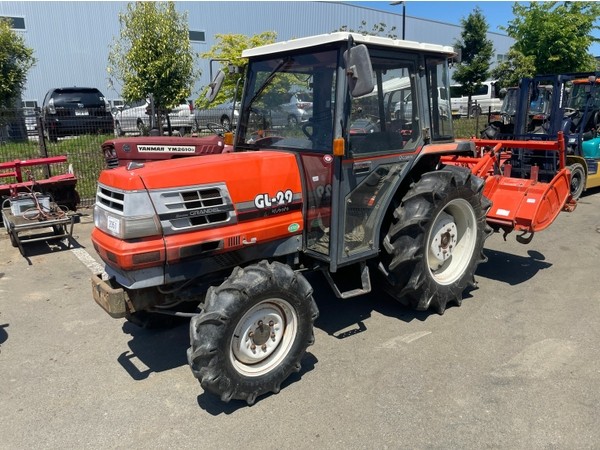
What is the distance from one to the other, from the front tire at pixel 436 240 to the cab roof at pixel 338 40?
1.06 metres

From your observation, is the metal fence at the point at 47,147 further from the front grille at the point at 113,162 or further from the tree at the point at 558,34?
the tree at the point at 558,34

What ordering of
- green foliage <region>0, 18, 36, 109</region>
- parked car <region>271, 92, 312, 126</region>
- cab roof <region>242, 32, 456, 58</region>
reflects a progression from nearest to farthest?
cab roof <region>242, 32, 456, 58</region>, parked car <region>271, 92, 312, 126</region>, green foliage <region>0, 18, 36, 109</region>

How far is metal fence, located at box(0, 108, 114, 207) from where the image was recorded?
9.02 meters

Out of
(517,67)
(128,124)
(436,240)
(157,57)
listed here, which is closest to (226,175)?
(436,240)

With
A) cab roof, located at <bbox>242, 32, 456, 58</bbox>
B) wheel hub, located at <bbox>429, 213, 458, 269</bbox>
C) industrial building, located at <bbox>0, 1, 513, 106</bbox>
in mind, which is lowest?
wheel hub, located at <bbox>429, 213, 458, 269</bbox>

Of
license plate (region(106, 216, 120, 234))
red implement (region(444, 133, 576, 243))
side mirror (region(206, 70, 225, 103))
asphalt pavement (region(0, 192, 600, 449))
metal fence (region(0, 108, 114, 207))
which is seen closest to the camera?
asphalt pavement (region(0, 192, 600, 449))

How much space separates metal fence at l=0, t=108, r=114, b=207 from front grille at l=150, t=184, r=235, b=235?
261 inches

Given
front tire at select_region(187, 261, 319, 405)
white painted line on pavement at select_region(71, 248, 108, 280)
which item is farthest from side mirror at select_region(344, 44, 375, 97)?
white painted line on pavement at select_region(71, 248, 108, 280)

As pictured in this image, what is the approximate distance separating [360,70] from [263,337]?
187 cm

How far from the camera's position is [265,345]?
11.1ft

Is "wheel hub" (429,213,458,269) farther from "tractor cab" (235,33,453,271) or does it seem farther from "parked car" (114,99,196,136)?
"parked car" (114,99,196,136)

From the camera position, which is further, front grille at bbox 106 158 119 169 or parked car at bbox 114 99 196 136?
parked car at bbox 114 99 196 136

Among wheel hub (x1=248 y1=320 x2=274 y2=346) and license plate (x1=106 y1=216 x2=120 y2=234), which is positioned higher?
license plate (x1=106 y1=216 x2=120 y2=234)

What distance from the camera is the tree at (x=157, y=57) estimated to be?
12.0 m
